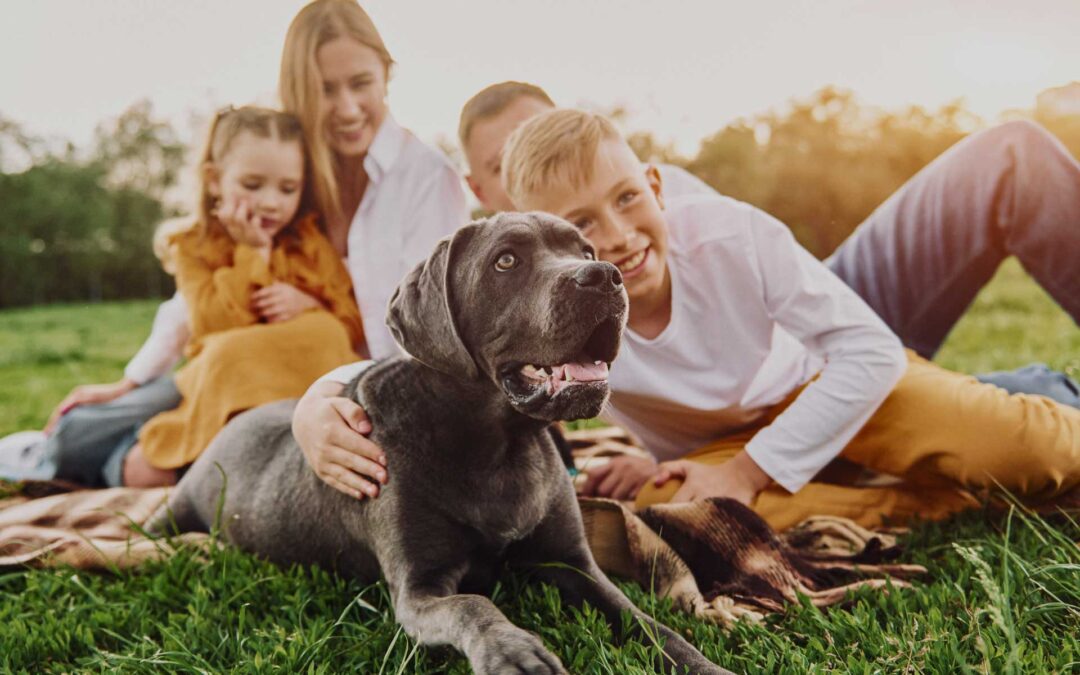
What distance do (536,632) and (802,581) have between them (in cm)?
89

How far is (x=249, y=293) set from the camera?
4.27 meters

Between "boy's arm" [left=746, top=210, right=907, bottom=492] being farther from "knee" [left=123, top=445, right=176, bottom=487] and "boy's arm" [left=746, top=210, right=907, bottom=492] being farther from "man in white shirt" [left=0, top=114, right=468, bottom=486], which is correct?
"knee" [left=123, top=445, right=176, bottom=487]

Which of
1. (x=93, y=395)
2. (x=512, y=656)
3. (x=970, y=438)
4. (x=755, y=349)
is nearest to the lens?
(x=512, y=656)

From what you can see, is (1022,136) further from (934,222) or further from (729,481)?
(729,481)

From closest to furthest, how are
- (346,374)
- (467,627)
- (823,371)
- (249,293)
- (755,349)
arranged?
(467,627)
(346,374)
(823,371)
(755,349)
(249,293)

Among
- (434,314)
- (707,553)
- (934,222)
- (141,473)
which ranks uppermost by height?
(434,314)

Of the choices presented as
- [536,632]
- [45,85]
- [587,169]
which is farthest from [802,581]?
[45,85]

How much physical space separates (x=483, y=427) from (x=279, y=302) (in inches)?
80.2

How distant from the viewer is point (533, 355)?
89.0 inches

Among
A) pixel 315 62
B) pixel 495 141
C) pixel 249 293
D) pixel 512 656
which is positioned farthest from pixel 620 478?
pixel 315 62

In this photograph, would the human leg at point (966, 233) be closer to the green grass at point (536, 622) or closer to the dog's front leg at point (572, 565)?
the green grass at point (536, 622)

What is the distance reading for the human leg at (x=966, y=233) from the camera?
13.3 feet

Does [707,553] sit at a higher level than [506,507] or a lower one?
lower

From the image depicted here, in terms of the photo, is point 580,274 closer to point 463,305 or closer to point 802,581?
point 463,305
